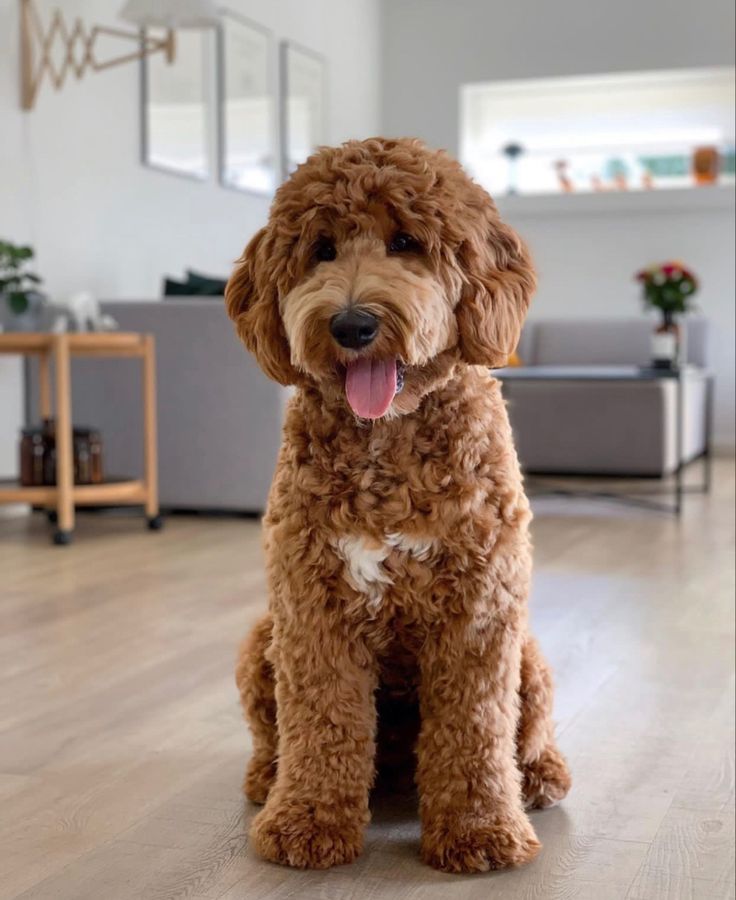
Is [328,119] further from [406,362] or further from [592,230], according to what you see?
[406,362]

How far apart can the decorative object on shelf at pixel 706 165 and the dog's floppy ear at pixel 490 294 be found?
5.84 m

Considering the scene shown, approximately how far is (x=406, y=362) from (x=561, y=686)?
46.6 inches

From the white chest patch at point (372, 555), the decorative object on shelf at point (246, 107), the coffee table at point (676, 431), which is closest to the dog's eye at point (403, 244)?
the white chest patch at point (372, 555)

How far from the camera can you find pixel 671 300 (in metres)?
5.43

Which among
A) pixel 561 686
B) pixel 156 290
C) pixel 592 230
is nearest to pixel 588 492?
pixel 156 290

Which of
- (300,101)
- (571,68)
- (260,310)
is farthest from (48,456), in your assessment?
(571,68)

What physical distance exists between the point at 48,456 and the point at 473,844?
2.95 metres

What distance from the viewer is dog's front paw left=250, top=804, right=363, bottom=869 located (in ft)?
4.55

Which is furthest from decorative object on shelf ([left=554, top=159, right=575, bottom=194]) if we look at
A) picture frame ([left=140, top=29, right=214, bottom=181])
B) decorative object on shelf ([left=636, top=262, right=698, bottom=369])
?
picture frame ([left=140, top=29, right=214, bottom=181])

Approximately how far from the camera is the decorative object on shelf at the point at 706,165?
6775 millimetres

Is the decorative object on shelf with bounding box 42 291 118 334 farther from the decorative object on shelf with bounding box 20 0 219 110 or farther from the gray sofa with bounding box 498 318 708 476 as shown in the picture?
the gray sofa with bounding box 498 318 708 476

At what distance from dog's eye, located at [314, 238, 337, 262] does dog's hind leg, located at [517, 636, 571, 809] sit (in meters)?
0.56

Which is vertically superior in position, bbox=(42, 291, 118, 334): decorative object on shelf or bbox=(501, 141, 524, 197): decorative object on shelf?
bbox=(501, 141, 524, 197): decorative object on shelf

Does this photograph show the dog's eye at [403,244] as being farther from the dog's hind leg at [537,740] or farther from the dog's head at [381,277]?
the dog's hind leg at [537,740]
